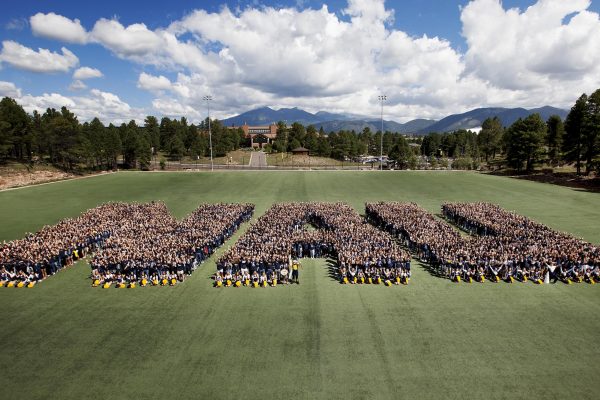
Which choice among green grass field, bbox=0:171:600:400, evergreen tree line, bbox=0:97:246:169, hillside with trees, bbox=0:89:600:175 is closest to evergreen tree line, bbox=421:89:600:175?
hillside with trees, bbox=0:89:600:175

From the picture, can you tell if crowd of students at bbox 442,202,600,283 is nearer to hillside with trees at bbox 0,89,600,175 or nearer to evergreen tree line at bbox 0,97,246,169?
hillside with trees at bbox 0,89,600,175

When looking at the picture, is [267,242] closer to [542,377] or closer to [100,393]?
[100,393]

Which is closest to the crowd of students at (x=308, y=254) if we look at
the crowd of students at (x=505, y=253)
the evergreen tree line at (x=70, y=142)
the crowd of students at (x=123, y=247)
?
the crowd of students at (x=505, y=253)

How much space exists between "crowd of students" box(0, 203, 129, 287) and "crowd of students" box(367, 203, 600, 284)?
23720 millimetres

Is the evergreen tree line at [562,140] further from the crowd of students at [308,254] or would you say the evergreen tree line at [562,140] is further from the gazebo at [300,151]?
the gazebo at [300,151]

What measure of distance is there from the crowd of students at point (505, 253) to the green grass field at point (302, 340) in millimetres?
1022

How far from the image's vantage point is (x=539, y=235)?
80.0ft

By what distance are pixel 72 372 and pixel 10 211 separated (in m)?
38.1

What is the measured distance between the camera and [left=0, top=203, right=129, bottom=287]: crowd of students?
800 inches

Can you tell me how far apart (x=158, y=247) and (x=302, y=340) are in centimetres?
1226

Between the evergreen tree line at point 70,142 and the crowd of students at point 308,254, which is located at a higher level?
the evergreen tree line at point 70,142

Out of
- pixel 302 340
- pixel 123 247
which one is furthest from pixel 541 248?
pixel 123 247

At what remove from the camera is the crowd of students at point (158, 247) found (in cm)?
2019

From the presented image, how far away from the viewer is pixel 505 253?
2111 centimetres
